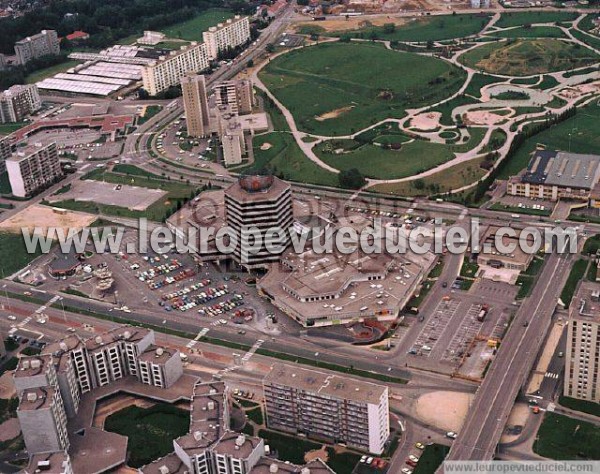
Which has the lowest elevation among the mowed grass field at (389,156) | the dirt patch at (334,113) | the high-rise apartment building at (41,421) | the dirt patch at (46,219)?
the dirt patch at (46,219)

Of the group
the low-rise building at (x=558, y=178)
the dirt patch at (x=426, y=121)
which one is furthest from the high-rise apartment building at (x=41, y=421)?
the dirt patch at (x=426, y=121)

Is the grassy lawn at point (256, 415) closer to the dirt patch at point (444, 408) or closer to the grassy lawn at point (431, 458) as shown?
the dirt patch at point (444, 408)

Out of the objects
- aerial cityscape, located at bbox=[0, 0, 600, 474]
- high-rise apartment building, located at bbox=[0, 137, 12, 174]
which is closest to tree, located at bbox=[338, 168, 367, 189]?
aerial cityscape, located at bbox=[0, 0, 600, 474]

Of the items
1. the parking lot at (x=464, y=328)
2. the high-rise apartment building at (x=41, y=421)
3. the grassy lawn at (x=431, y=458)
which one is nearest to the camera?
the grassy lawn at (x=431, y=458)

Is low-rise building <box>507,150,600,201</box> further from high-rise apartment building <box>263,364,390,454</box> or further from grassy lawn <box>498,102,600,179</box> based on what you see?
high-rise apartment building <box>263,364,390,454</box>

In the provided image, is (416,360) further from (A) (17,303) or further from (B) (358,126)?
(B) (358,126)

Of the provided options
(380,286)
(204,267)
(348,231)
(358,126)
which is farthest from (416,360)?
(358,126)
